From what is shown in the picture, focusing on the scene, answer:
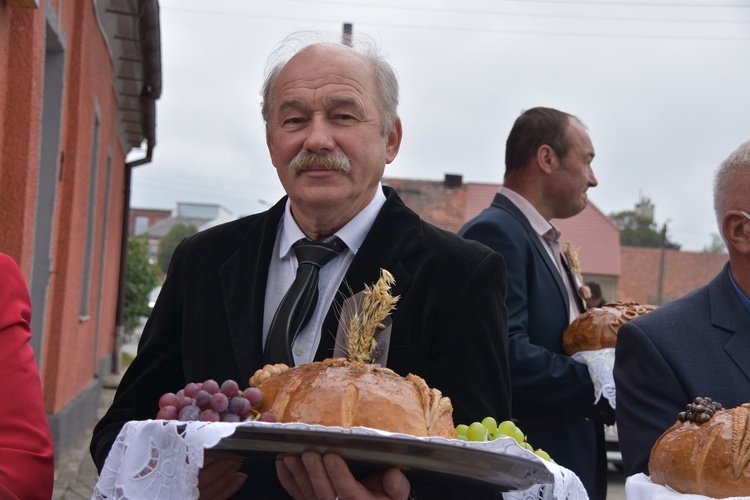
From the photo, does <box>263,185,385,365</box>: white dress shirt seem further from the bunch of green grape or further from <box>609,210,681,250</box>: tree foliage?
<box>609,210,681,250</box>: tree foliage


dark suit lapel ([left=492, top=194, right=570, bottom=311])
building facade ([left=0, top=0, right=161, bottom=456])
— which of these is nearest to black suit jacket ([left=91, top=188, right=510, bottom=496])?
dark suit lapel ([left=492, top=194, right=570, bottom=311])

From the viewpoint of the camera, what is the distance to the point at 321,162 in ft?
9.14

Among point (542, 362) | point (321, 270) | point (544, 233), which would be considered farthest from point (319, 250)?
point (544, 233)

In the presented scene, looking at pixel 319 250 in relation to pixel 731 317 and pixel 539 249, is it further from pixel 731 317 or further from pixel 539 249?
pixel 539 249

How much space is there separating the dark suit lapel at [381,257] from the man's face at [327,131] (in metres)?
0.10

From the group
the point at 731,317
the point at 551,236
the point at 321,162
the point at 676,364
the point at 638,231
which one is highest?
the point at 321,162

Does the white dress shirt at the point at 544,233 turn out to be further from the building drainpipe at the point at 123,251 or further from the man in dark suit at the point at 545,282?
the building drainpipe at the point at 123,251

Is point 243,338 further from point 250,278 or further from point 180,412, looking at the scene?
point 180,412

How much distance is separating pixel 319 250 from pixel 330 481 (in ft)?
2.90

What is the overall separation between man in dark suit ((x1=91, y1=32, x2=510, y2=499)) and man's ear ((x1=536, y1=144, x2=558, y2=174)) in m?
2.29

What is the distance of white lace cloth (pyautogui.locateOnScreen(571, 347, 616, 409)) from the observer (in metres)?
4.51

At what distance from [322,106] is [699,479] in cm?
129

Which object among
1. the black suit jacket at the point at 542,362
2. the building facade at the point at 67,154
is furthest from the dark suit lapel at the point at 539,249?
the building facade at the point at 67,154

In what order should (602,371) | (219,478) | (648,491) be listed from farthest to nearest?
(602,371)
(648,491)
(219,478)
